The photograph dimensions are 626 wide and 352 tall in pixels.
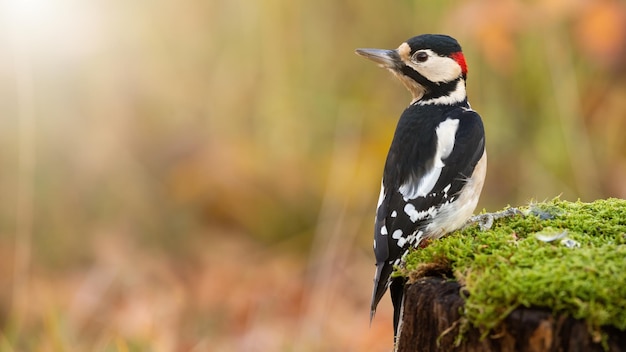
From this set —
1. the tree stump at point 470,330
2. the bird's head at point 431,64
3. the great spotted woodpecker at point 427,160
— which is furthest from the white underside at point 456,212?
the tree stump at point 470,330

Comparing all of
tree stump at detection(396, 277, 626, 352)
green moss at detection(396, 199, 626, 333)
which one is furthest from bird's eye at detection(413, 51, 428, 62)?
tree stump at detection(396, 277, 626, 352)

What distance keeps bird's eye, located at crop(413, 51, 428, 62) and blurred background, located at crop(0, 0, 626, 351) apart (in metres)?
2.13

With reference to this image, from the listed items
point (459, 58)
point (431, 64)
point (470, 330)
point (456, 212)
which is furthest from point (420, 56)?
point (470, 330)

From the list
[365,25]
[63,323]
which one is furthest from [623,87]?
[63,323]

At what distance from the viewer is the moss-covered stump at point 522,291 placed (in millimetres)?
2104

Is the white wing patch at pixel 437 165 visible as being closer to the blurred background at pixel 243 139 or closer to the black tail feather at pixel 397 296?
the black tail feather at pixel 397 296

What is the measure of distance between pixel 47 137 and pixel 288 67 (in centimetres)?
188

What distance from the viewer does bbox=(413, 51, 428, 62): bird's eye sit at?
3.72 m

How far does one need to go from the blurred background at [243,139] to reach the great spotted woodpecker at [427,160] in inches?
83.3

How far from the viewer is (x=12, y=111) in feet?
22.1

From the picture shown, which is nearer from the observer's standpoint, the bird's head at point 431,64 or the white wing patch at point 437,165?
the white wing patch at point 437,165

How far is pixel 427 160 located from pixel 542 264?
1045 millimetres

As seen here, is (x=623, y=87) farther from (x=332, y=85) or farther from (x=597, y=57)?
(x=332, y=85)

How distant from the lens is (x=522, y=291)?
7.14ft
